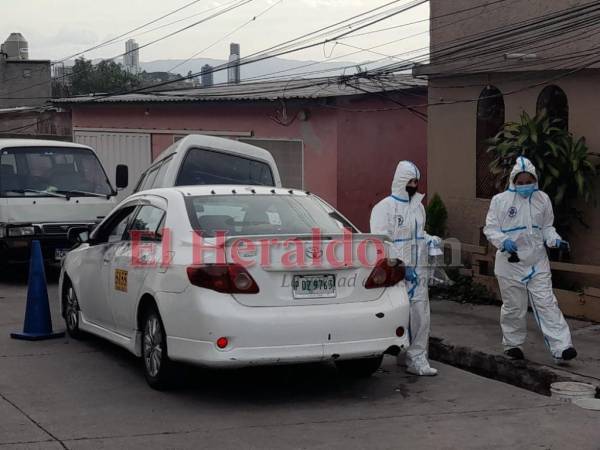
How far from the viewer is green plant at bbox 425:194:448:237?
502 inches

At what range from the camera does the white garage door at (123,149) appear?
23.2 metres

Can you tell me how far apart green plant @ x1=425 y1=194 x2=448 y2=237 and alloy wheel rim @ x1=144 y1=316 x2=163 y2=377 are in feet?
19.8

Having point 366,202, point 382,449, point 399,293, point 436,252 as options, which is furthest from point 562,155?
point 366,202

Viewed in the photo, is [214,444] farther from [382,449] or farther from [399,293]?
[399,293]

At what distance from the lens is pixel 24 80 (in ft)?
152

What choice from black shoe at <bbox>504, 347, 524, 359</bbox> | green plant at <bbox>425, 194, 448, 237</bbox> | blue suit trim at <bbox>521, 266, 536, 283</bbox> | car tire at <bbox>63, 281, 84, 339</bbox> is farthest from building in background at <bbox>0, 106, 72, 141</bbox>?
blue suit trim at <bbox>521, 266, 536, 283</bbox>

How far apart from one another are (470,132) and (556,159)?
214 centimetres

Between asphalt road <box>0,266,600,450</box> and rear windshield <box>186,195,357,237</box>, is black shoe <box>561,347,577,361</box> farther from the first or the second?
rear windshield <box>186,195,357,237</box>

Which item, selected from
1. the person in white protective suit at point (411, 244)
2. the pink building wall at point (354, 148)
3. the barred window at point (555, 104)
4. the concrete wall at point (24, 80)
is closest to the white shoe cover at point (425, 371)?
the person in white protective suit at point (411, 244)

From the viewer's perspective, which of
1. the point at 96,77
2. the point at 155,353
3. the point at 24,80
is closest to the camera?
the point at 155,353

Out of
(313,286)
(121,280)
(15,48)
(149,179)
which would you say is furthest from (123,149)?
(15,48)

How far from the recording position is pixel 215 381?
7770mm

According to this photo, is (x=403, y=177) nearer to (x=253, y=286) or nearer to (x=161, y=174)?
(x=253, y=286)

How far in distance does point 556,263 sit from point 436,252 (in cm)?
305
